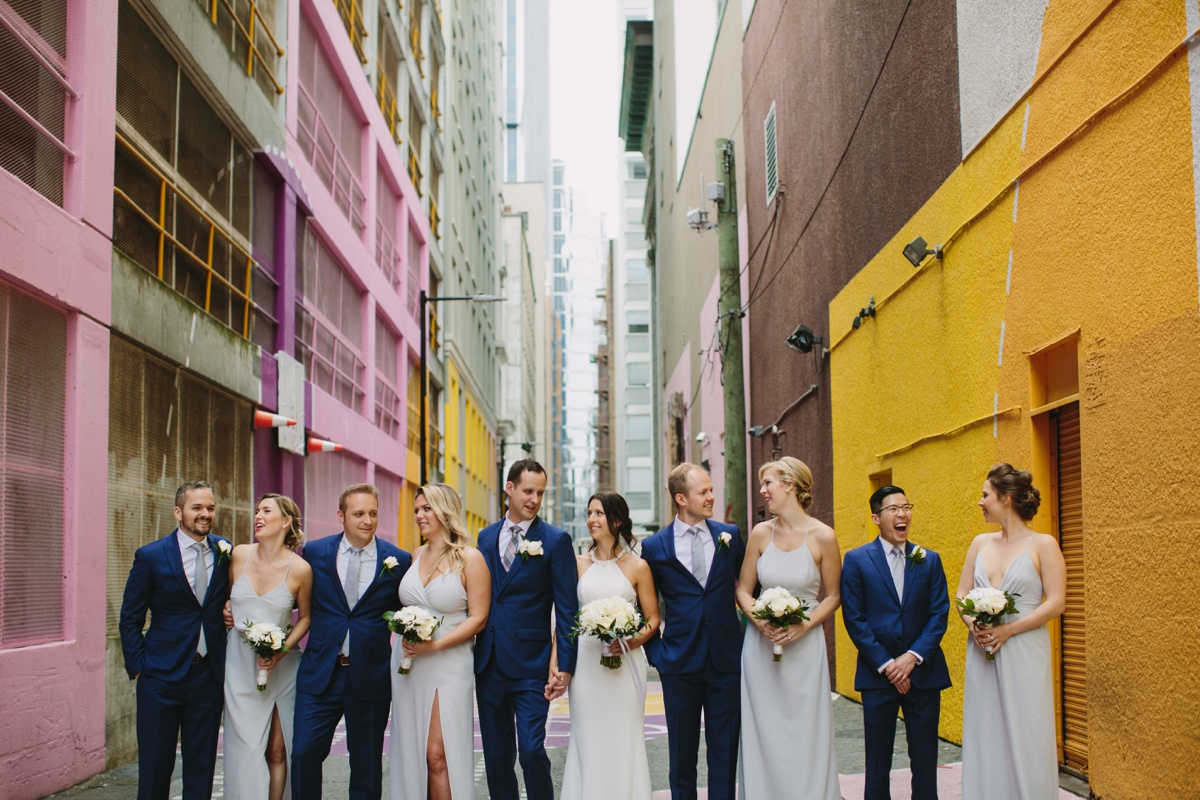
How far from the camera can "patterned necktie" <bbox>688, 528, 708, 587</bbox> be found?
7.57 metres

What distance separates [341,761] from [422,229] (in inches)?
1057

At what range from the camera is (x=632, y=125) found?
65.4m

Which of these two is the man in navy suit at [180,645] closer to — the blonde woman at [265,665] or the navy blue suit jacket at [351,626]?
the blonde woman at [265,665]

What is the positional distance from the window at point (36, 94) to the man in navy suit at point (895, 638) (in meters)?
6.85

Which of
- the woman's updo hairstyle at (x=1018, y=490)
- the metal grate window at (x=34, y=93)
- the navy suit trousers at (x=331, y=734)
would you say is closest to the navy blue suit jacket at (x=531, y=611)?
the navy suit trousers at (x=331, y=734)

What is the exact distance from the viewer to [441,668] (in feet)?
24.2

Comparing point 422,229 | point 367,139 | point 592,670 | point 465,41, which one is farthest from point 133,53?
point 465,41

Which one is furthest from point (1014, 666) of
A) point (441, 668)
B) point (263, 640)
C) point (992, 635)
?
point (263, 640)

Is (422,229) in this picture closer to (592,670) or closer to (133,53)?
(133,53)

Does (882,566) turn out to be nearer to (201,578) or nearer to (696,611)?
(696,611)

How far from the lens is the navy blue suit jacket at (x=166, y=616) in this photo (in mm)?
7504

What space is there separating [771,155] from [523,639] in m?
15.5

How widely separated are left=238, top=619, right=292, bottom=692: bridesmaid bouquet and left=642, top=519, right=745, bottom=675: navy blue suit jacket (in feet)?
7.19

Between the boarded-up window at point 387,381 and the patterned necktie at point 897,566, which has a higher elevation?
the boarded-up window at point 387,381
